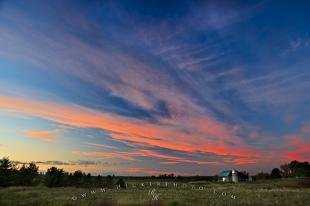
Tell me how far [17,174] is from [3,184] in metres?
5.51

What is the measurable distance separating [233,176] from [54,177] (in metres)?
89.3

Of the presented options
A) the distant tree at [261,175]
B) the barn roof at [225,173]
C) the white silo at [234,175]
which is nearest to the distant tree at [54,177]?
the white silo at [234,175]

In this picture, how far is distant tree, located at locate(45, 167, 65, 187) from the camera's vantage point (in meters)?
79.2

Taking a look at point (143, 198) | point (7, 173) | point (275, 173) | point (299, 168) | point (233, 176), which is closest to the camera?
point (143, 198)

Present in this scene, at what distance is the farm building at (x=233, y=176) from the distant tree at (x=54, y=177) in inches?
3316

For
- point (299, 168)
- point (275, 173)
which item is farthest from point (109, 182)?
point (299, 168)

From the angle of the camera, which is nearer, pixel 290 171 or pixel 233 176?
pixel 233 176

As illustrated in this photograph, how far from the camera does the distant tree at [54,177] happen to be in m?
79.2

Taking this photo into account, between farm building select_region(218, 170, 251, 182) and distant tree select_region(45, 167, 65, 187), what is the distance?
276ft

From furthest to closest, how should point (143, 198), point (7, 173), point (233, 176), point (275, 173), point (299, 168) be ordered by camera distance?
point (275, 173)
point (299, 168)
point (233, 176)
point (7, 173)
point (143, 198)

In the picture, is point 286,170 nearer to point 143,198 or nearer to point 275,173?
point 275,173

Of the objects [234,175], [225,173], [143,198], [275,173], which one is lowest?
[143,198]

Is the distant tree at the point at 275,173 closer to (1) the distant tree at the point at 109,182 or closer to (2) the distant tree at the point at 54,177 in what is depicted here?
Answer: (1) the distant tree at the point at 109,182

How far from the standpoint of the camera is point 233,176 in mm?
154500
